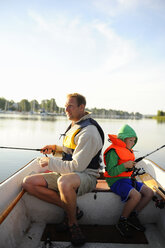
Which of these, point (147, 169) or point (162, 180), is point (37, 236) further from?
point (147, 169)

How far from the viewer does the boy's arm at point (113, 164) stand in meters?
2.61

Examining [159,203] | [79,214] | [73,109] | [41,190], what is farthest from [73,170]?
[159,203]

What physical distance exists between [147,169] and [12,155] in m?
7.85

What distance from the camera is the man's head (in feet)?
9.17

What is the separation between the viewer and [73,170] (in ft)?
8.12

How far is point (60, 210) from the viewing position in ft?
9.12

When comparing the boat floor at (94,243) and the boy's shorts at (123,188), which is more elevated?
the boy's shorts at (123,188)

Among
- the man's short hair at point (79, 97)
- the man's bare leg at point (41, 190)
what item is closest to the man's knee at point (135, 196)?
the man's bare leg at point (41, 190)

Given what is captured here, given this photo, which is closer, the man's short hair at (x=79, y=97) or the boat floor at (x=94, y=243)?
the boat floor at (x=94, y=243)

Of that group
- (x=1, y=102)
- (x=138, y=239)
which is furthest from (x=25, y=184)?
(x=1, y=102)

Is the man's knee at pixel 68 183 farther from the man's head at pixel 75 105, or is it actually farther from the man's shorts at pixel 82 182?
the man's head at pixel 75 105

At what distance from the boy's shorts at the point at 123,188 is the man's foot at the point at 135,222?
0.91 ft

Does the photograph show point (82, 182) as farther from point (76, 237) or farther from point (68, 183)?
point (76, 237)

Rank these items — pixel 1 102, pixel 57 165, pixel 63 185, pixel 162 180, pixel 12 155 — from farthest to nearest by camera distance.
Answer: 1. pixel 1 102
2. pixel 12 155
3. pixel 162 180
4. pixel 57 165
5. pixel 63 185
